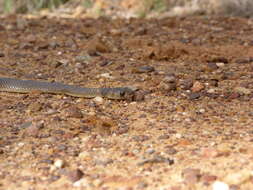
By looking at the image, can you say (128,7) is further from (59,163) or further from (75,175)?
(75,175)

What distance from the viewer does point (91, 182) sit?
356 centimetres

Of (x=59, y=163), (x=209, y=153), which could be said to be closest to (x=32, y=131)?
(x=59, y=163)

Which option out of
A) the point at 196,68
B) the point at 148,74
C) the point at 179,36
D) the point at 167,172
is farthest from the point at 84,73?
the point at 167,172

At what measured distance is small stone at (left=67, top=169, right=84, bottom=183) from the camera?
3.60 meters

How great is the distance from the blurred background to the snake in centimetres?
399

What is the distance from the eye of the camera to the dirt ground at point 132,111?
3652 millimetres

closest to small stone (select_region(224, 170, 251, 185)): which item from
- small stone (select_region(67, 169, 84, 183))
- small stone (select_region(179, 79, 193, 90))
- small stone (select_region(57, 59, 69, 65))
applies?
small stone (select_region(67, 169, 84, 183))

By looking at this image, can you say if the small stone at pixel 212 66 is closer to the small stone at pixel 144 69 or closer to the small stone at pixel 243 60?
the small stone at pixel 243 60

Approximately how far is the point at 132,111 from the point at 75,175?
141 centimetres

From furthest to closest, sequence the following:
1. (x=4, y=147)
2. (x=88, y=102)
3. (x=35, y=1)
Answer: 1. (x=35, y=1)
2. (x=88, y=102)
3. (x=4, y=147)

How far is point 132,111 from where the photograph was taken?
4.93 m

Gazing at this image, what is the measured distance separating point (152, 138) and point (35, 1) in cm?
659

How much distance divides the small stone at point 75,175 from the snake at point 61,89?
1.59 m

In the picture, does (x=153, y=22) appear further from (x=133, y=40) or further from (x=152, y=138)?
(x=152, y=138)
